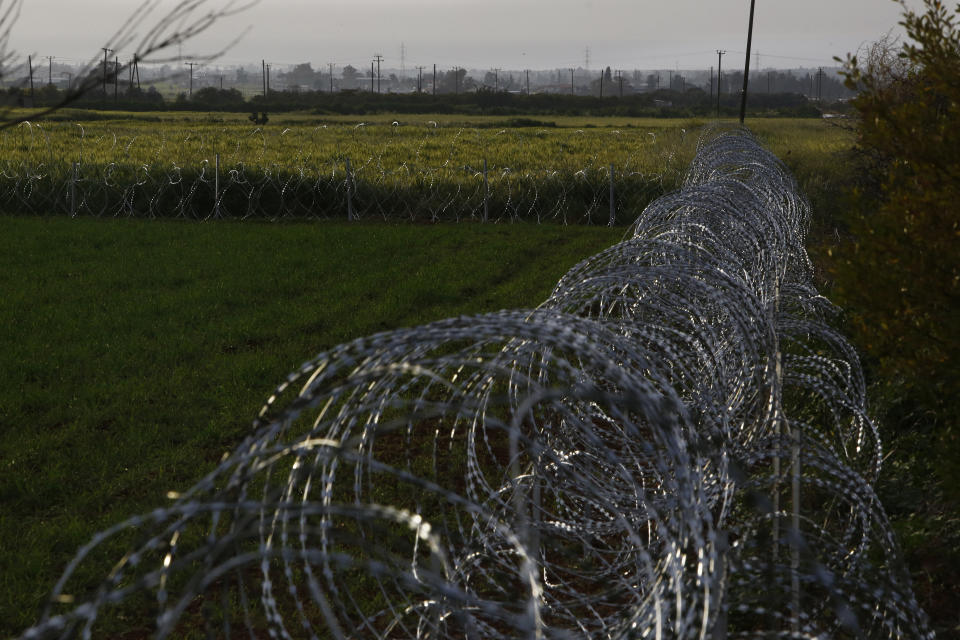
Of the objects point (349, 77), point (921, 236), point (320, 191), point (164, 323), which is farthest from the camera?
point (349, 77)

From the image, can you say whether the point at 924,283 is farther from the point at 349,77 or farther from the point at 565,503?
the point at 349,77

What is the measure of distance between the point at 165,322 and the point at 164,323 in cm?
6

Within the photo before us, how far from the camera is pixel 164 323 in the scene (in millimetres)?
10375

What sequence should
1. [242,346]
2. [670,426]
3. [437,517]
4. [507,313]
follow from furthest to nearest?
1. [242,346]
2. [437,517]
3. [507,313]
4. [670,426]

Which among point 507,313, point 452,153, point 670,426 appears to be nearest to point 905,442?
point 507,313

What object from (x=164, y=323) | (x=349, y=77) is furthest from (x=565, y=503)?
(x=349, y=77)

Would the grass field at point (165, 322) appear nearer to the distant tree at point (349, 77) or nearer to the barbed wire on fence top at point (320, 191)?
the barbed wire on fence top at point (320, 191)

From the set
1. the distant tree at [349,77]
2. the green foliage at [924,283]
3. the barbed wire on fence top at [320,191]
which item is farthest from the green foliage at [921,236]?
the distant tree at [349,77]

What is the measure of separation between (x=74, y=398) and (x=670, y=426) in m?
6.60

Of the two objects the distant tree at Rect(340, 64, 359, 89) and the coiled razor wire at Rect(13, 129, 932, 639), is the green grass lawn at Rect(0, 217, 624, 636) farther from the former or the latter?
the distant tree at Rect(340, 64, 359, 89)

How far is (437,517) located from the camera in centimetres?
560

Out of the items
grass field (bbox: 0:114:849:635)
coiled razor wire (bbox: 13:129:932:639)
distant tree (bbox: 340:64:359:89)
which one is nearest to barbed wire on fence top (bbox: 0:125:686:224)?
grass field (bbox: 0:114:849:635)

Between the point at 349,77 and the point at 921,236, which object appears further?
the point at 349,77

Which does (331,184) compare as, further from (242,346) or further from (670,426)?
Result: (670,426)
